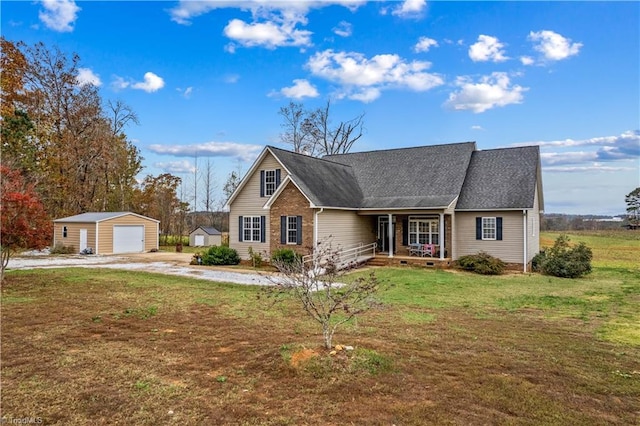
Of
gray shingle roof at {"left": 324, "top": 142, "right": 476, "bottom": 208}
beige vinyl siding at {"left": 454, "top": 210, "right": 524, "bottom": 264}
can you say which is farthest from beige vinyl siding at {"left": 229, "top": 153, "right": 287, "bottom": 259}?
beige vinyl siding at {"left": 454, "top": 210, "right": 524, "bottom": 264}

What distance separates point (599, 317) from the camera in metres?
9.80

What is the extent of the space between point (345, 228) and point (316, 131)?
21.3m

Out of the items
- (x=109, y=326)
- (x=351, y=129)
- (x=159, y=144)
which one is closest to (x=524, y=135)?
(x=351, y=129)

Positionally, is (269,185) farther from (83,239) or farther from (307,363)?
(307,363)

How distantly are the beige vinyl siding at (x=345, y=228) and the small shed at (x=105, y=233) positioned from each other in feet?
54.7

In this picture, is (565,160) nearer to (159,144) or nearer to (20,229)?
(20,229)

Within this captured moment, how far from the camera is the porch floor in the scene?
65.2ft

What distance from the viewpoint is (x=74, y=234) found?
2795cm

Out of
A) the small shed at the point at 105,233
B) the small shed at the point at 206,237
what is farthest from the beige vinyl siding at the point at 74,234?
the small shed at the point at 206,237

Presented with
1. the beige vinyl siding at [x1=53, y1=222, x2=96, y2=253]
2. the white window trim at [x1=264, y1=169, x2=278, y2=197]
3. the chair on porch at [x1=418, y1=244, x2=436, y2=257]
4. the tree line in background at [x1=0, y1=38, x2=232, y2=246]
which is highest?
the tree line in background at [x1=0, y1=38, x2=232, y2=246]

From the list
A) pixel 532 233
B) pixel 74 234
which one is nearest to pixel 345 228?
pixel 532 233

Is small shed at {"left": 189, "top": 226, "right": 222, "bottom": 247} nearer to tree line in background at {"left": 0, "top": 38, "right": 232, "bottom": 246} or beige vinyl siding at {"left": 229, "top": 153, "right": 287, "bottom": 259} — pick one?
tree line in background at {"left": 0, "top": 38, "right": 232, "bottom": 246}

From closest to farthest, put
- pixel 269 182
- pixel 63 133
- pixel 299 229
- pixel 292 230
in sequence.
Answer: pixel 299 229, pixel 292 230, pixel 269 182, pixel 63 133

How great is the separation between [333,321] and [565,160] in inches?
996
